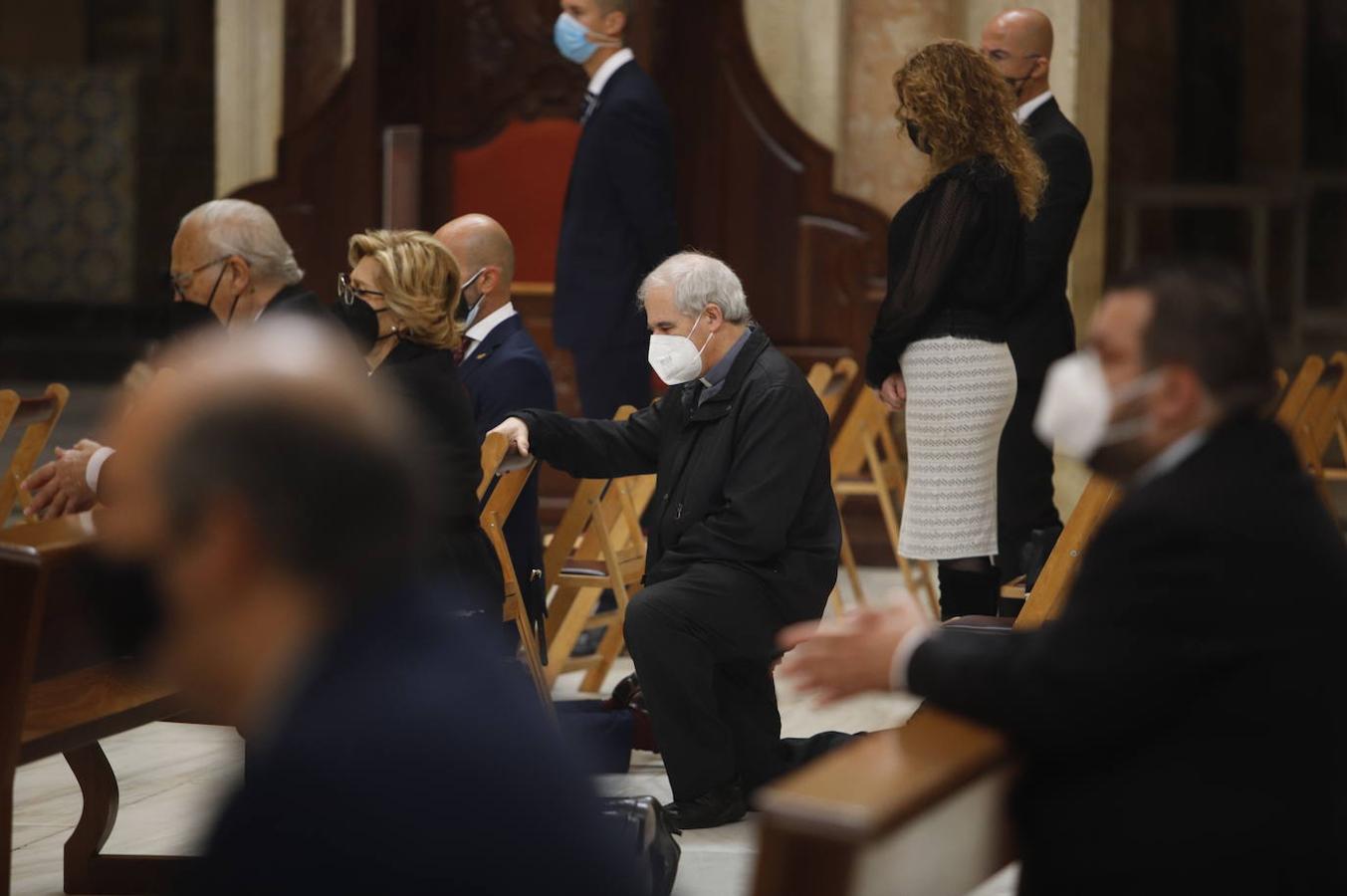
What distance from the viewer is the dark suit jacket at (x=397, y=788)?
1.42m

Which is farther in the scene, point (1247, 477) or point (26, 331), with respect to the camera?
point (26, 331)

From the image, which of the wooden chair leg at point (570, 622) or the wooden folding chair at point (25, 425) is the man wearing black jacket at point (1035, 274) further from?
the wooden folding chair at point (25, 425)

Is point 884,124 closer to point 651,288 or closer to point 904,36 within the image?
point 904,36

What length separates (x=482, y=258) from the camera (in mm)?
5430

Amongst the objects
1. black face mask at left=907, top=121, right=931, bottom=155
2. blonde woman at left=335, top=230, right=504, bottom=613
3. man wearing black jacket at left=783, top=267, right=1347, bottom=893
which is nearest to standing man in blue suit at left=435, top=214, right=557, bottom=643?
blonde woman at left=335, top=230, right=504, bottom=613

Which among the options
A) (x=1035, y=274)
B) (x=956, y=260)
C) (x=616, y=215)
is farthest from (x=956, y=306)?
(x=616, y=215)

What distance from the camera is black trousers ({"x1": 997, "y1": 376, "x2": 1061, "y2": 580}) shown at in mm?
5641

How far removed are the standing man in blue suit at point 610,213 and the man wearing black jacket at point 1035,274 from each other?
4.54 feet

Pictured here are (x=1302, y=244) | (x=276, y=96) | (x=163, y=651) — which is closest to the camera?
(x=163, y=651)

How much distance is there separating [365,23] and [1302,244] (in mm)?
8581

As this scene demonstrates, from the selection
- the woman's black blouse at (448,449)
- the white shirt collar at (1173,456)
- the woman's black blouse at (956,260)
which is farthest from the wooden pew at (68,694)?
the woman's black blouse at (956,260)

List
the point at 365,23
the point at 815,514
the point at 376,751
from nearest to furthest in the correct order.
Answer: the point at 376,751
the point at 815,514
the point at 365,23

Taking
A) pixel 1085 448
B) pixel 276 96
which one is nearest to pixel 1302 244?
pixel 276 96

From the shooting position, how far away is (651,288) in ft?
15.8
